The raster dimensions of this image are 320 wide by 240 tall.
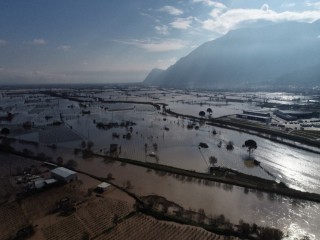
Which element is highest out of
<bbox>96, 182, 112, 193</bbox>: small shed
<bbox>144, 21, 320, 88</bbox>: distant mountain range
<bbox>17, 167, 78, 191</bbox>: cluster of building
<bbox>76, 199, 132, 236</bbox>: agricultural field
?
<bbox>144, 21, 320, 88</bbox>: distant mountain range

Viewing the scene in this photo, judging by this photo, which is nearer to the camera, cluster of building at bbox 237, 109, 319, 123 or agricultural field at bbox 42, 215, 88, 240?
agricultural field at bbox 42, 215, 88, 240

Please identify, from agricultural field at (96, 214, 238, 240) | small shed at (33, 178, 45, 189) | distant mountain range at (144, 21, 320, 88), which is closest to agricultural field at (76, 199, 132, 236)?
agricultural field at (96, 214, 238, 240)

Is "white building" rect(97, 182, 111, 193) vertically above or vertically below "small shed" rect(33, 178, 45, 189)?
below

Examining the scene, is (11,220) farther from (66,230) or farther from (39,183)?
(39,183)

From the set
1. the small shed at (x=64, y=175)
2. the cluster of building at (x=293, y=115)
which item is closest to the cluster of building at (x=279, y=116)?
the cluster of building at (x=293, y=115)

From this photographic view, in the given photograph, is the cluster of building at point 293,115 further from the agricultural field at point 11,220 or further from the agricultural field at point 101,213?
the agricultural field at point 11,220

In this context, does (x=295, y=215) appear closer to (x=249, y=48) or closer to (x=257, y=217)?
(x=257, y=217)

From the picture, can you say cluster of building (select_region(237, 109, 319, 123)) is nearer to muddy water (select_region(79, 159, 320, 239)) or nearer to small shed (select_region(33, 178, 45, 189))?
muddy water (select_region(79, 159, 320, 239))
